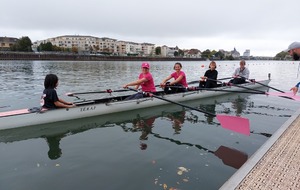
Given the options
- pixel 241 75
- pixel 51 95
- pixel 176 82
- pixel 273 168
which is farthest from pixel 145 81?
pixel 241 75

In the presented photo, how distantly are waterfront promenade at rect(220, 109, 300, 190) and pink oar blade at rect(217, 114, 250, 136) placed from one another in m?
1.37

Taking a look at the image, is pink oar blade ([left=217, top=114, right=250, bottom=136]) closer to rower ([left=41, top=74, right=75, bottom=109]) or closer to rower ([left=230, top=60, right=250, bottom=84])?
rower ([left=41, top=74, right=75, bottom=109])

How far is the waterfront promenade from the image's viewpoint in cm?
386

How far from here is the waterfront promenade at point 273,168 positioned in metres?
3.86

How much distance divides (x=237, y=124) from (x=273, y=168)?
10.5ft

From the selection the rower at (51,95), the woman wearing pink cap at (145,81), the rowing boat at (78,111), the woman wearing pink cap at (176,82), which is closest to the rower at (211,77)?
the woman wearing pink cap at (176,82)

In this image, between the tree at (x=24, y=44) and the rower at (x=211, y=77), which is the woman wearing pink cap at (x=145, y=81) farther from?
the tree at (x=24, y=44)

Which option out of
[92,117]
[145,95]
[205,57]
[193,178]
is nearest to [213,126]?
[145,95]

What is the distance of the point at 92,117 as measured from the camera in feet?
31.6

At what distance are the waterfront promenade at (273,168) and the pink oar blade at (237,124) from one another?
1371 millimetres

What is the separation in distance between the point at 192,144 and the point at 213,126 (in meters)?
2.23

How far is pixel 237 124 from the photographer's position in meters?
7.52

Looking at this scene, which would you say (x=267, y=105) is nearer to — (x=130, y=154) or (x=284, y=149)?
(x=284, y=149)

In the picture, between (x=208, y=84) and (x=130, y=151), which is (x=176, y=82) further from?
(x=130, y=151)
